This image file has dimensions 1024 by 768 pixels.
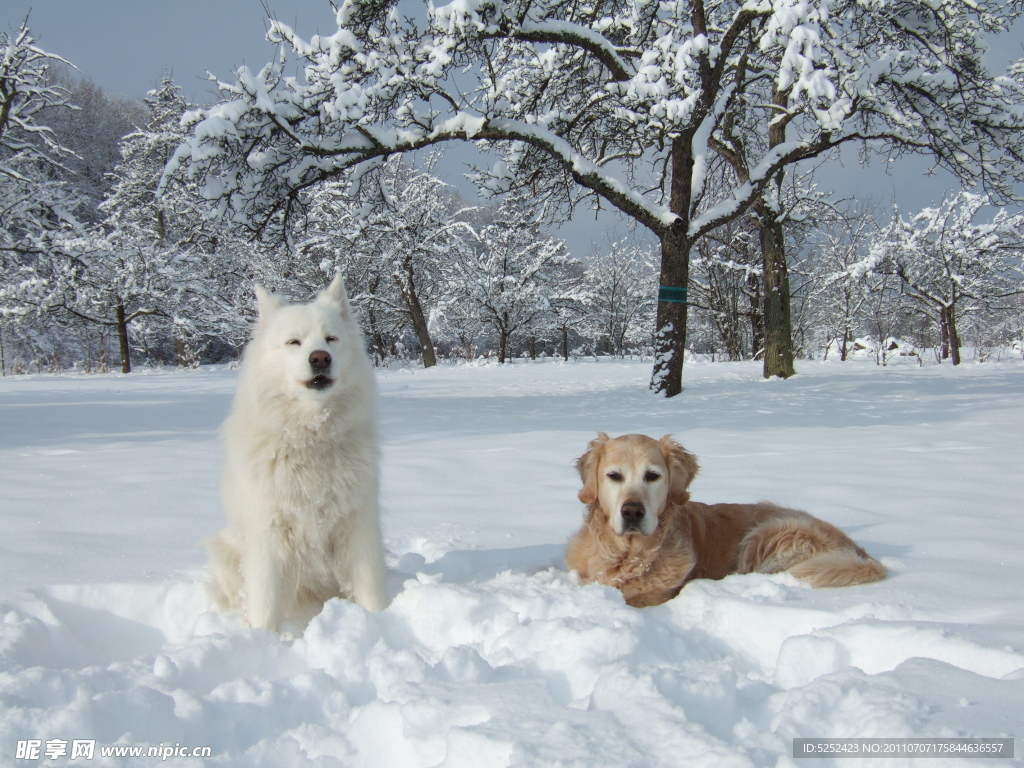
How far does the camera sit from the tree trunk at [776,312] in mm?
13055

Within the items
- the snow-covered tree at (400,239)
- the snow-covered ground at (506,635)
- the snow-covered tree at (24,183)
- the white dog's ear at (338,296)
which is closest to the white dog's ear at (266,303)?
the white dog's ear at (338,296)

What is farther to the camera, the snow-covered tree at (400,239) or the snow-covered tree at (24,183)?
the snow-covered tree at (400,239)

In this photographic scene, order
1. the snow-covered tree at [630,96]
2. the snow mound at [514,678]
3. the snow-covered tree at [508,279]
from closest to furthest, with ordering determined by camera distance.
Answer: the snow mound at [514,678]
the snow-covered tree at [630,96]
the snow-covered tree at [508,279]

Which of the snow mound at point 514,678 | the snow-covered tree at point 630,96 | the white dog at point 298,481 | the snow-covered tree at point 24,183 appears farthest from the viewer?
the snow-covered tree at point 24,183

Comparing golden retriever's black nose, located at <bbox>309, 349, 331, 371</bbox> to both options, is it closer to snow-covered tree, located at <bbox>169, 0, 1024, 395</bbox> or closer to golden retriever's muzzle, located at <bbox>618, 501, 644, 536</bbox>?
golden retriever's muzzle, located at <bbox>618, 501, 644, 536</bbox>

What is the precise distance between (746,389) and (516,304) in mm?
23373

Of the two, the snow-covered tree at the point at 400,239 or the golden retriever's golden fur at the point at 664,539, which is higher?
the snow-covered tree at the point at 400,239

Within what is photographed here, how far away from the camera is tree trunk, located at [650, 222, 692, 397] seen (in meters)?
10.1

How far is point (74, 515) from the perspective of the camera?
12.3ft

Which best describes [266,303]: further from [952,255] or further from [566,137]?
[952,255]

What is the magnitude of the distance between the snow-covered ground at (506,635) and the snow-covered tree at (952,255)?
23684 millimetres

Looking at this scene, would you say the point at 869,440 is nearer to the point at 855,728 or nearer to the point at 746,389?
the point at 746,389

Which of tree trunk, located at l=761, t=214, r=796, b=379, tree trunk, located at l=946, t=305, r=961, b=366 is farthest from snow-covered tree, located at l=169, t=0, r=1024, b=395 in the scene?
tree trunk, located at l=946, t=305, r=961, b=366

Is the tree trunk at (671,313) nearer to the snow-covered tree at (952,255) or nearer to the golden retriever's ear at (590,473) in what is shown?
the golden retriever's ear at (590,473)
